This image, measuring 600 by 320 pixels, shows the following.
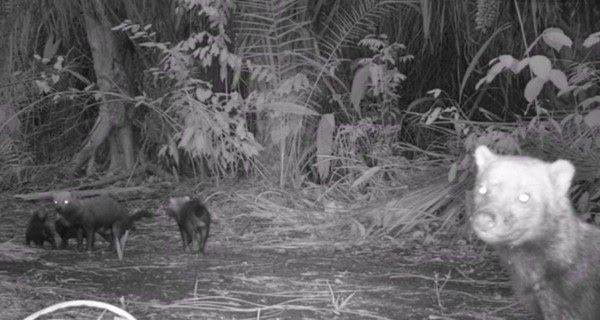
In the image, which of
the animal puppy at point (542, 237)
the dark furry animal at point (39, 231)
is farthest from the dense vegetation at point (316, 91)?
the animal puppy at point (542, 237)

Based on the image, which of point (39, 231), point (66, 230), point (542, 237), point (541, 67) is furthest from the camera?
point (66, 230)

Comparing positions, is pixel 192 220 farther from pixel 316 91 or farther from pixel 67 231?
pixel 316 91

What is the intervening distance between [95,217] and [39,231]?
44cm

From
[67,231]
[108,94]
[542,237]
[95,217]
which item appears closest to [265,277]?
[95,217]

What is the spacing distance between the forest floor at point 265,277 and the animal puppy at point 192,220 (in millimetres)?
128

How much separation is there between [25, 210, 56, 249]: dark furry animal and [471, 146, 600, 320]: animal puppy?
3.91 m

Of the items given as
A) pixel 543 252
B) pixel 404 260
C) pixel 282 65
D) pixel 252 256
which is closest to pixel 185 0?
pixel 282 65

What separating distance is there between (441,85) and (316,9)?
1838 millimetres

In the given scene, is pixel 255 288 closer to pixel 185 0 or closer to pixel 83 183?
pixel 185 0

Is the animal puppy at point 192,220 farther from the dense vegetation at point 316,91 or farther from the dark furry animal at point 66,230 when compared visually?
the dense vegetation at point 316,91

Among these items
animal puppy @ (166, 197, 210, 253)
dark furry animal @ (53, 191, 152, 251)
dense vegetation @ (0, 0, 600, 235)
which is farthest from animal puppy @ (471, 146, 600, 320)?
dark furry animal @ (53, 191, 152, 251)

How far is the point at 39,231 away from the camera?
269 inches

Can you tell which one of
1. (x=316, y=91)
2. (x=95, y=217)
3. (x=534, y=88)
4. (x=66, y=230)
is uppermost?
(x=534, y=88)

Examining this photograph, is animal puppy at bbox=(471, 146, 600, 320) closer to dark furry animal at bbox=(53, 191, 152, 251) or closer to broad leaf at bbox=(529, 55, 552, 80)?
broad leaf at bbox=(529, 55, 552, 80)
